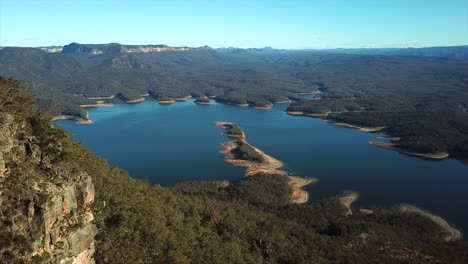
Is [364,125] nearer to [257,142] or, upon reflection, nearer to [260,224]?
[257,142]

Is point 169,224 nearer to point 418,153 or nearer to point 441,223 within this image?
point 441,223

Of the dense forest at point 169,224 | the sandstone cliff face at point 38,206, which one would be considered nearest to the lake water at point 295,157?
the dense forest at point 169,224

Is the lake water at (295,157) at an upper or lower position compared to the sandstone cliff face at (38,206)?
lower

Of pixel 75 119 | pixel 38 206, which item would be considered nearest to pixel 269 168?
pixel 38 206

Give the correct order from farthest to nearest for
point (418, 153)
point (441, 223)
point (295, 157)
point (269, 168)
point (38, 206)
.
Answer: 1. point (418, 153)
2. point (295, 157)
3. point (269, 168)
4. point (441, 223)
5. point (38, 206)

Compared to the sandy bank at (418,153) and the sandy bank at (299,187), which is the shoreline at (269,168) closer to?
the sandy bank at (299,187)

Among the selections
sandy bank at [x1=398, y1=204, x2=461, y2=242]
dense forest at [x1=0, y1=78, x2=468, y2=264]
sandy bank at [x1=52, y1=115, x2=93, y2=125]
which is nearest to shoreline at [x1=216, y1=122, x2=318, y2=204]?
dense forest at [x1=0, y1=78, x2=468, y2=264]

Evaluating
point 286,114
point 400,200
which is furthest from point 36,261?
point 286,114
